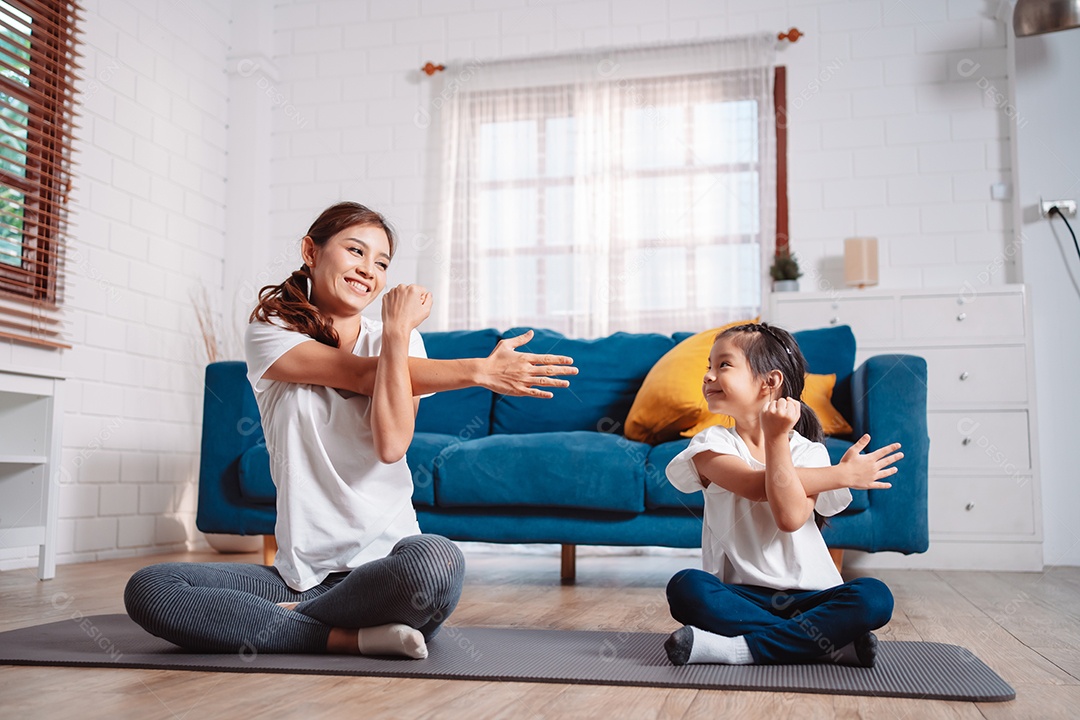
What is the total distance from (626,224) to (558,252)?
0.35 meters

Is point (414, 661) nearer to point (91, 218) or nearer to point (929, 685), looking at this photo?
point (929, 685)

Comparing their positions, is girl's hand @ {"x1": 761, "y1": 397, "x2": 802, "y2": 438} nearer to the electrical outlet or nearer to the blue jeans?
the blue jeans

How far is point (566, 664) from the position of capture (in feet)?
5.23

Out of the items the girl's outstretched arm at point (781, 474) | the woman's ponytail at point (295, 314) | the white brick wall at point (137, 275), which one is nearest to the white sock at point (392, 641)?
the woman's ponytail at point (295, 314)

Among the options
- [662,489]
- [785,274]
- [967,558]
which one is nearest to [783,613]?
[662,489]

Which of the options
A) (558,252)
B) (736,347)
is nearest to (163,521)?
(558,252)

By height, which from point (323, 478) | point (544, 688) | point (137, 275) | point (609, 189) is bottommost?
point (544, 688)

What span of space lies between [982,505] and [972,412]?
35cm

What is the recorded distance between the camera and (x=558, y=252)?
459 centimetres

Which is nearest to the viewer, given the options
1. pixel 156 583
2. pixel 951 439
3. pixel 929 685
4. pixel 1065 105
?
pixel 929 685

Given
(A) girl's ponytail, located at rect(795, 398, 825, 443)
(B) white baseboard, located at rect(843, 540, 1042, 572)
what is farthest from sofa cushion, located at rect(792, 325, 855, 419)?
(A) girl's ponytail, located at rect(795, 398, 825, 443)

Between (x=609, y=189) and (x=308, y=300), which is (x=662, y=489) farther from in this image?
(x=609, y=189)

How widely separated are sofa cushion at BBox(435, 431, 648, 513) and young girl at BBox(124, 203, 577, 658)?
109cm

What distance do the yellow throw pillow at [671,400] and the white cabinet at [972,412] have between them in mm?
Result: 1009
